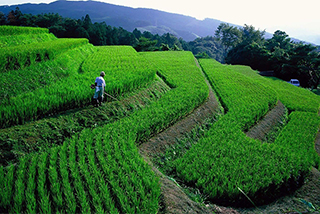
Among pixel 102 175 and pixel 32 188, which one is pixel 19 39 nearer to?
pixel 32 188

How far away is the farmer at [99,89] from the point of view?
7035 millimetres

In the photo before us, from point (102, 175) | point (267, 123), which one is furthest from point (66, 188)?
point (267, 123)

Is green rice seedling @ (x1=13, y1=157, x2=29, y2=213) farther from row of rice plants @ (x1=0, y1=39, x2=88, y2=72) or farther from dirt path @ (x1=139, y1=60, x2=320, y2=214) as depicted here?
row of rice plants @ (x1=0, y1=39, x2=88, y2=72)

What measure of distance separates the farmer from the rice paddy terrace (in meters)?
0.29

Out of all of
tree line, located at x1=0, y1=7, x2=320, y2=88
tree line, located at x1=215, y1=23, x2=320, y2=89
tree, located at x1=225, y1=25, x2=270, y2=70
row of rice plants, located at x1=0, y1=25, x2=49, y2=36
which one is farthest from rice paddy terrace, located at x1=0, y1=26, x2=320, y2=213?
tree, located at x1=225, y1=25, x2=270, y2=70

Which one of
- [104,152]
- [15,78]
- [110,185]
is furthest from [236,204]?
[15,78]

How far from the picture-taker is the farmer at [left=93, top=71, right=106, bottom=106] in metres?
7.04

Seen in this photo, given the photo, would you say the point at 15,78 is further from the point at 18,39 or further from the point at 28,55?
the point at 18,39

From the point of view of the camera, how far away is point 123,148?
5383 mm

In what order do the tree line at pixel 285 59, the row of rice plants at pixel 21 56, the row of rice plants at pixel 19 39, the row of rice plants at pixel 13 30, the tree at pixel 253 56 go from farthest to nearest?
the tree at pixel 253 56, the tree line at pixel 285 59, the row of rice plants at pixel 13 30, the row of rice plants at pixel 19 39, the row of rice plants at pixel 21 56

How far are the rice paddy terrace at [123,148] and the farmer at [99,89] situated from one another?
0.29 metres

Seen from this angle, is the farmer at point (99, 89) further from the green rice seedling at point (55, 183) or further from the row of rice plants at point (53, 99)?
the green rice seedling at point (55, 183)

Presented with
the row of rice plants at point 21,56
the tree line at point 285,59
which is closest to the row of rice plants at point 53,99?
the row of rice plants at point 21,56

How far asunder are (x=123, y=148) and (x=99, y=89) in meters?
2.70
